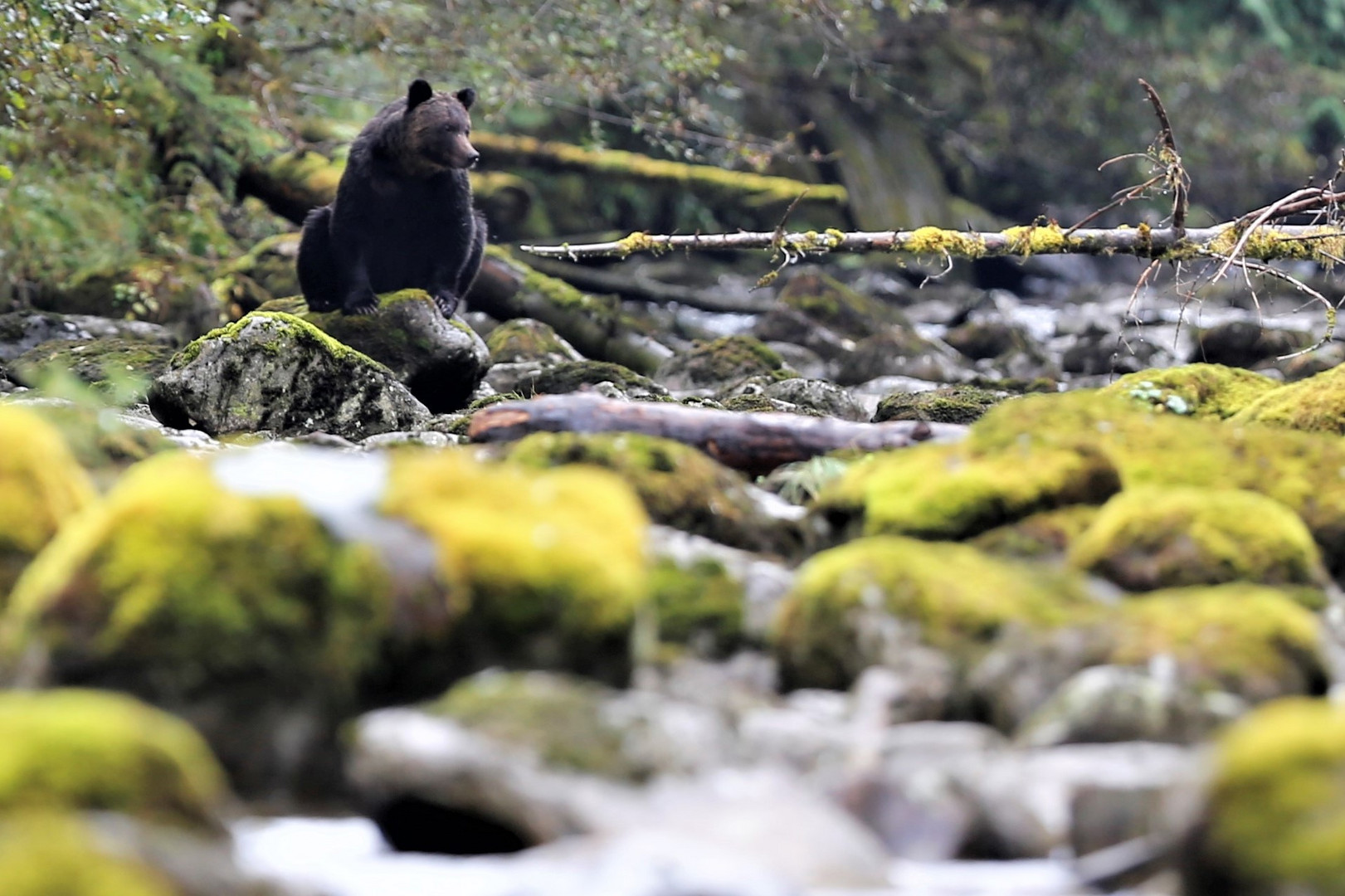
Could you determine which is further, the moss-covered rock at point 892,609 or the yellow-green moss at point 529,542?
the moss-covered rock at point 892,609

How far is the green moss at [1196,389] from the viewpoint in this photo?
20.5ft

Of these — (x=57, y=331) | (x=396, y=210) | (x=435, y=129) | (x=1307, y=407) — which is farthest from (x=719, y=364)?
(x=1307, y=407)

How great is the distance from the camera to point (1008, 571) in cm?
356

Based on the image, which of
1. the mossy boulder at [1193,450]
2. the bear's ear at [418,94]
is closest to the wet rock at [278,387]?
the bear's ear at [418,94]

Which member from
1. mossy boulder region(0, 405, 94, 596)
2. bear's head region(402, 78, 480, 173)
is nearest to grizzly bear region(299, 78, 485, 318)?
bear's head region(402, 78, 480, 173)

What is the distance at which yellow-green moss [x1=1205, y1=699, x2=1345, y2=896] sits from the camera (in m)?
2.30

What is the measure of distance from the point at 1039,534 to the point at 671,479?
116 cm

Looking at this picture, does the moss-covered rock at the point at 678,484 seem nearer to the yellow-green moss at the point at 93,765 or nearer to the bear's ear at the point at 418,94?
the yellow-green moss at the point at 93,765

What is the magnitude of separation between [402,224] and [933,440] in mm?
6085

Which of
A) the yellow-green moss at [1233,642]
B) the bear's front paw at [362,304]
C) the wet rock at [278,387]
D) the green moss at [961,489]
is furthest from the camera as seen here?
the bear's front paw at [362,304]

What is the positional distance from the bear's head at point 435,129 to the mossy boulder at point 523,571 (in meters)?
6.57

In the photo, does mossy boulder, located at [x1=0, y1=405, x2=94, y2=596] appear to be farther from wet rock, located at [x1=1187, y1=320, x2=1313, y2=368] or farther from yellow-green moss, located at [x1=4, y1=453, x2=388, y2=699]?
wet rock, located at [x1=1187, y1=320, x2=1313, y2=368]

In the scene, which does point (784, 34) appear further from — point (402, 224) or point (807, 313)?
point (402, 224)

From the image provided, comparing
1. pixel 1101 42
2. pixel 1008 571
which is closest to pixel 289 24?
pixel 1008 571
